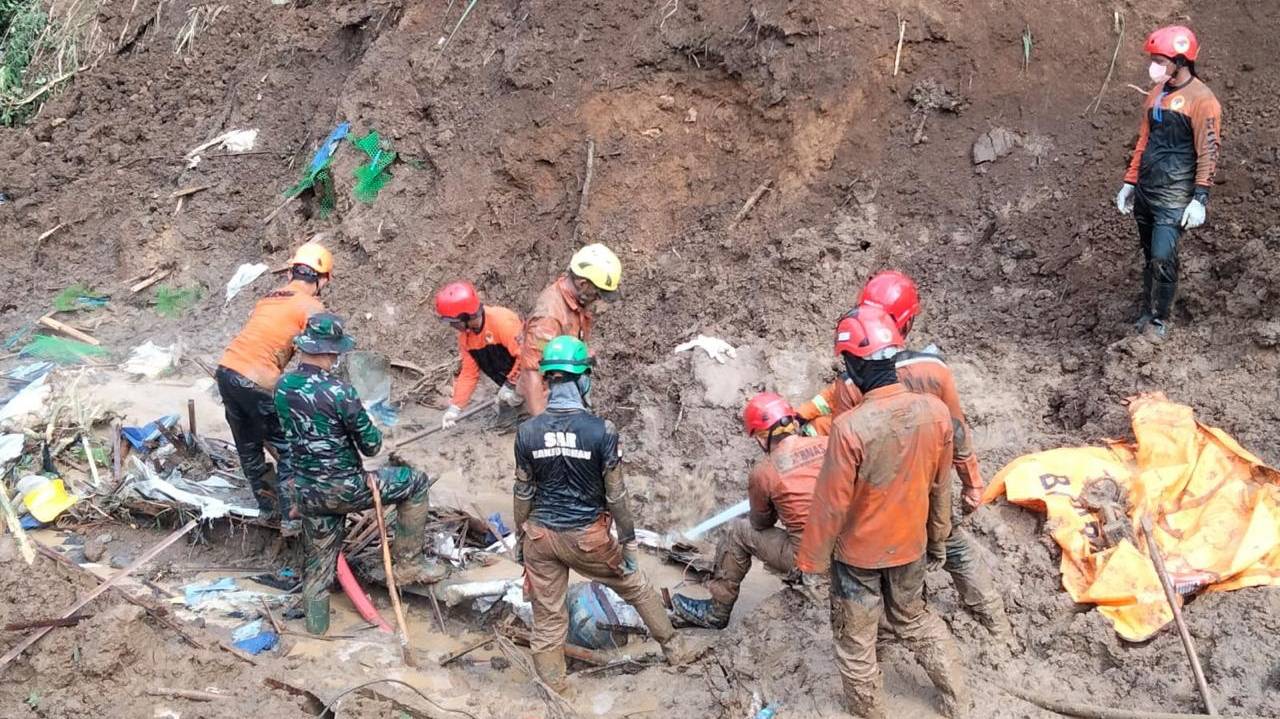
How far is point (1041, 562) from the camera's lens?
543 centimetres

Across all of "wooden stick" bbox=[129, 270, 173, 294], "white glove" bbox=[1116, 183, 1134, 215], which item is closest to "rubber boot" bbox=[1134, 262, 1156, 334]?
"white glove" bbox=[1116, 183, 1134, 215]

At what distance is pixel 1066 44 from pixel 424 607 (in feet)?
24.8

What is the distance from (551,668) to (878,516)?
7.19 ft

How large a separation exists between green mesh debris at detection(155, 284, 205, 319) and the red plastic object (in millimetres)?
6316

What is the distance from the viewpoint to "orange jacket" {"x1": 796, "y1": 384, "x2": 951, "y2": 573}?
161 inches

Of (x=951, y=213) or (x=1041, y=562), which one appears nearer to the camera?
(x=1041, y=562)

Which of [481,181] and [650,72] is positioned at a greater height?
[650,72]

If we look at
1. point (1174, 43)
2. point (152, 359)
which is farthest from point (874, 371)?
point (152, 359)

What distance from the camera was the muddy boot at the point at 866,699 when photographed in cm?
457

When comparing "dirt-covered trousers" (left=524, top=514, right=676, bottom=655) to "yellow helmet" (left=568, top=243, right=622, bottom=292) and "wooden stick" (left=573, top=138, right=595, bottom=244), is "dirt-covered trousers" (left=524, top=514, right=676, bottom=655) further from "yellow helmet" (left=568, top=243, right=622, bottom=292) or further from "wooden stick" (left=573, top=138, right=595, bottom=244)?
"wooden stick" (left=573, top=138, right=595, bottom=244)

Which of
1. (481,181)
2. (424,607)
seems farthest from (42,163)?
(424,607)

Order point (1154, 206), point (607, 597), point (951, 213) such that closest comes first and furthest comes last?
point (607, 597)
point (1154, 206)
point (951, 213)

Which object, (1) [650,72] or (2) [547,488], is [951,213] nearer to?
(1) [650,72]

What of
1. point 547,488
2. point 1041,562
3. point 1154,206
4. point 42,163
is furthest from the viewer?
point 42,163
